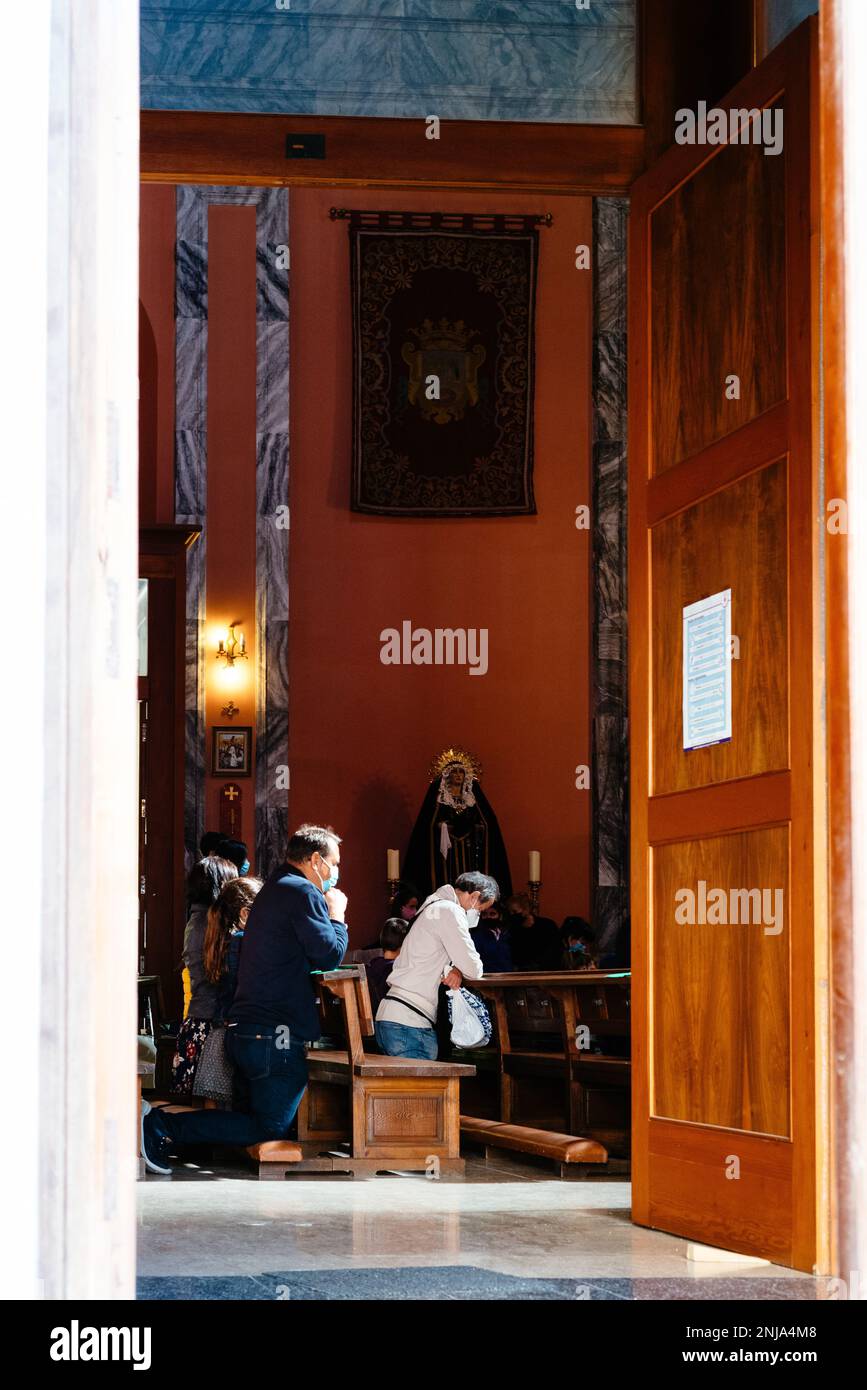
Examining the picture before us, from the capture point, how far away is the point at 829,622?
2.87 m

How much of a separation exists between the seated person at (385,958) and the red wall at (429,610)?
2824mm

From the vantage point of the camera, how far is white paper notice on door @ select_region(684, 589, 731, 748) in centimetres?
Answer: 456

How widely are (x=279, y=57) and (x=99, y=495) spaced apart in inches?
122

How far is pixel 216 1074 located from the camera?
6.71m

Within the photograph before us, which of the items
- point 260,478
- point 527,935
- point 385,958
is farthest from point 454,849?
point 260,478

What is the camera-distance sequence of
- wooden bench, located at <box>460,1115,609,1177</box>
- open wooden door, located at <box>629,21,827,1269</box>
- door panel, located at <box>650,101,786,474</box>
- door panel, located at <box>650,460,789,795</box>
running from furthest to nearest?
wooden bench, located at <box>460,1115,609,1177</box> < door panel, located at <box>650,101,786,474</box> < door panel, located at <box>650,460,789,795</box> < open wooden door, located at <box>629,21,827,1269</box>

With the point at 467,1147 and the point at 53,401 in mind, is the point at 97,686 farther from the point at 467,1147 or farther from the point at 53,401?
the point at 467,1147

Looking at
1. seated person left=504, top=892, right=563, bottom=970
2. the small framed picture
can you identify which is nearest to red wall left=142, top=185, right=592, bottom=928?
the small framed picture

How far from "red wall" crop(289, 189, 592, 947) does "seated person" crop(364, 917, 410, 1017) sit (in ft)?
9.27

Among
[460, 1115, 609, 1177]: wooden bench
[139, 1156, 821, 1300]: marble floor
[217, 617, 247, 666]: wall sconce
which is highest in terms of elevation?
[217, 617, 247, 666]: wall sconce

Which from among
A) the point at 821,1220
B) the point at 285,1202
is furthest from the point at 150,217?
the point at 821,1220

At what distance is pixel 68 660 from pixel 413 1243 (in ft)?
8.73

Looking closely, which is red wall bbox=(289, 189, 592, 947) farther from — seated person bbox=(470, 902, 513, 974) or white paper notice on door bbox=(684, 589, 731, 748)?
white paper notice on door bbox=(684, 589, 731, 748)

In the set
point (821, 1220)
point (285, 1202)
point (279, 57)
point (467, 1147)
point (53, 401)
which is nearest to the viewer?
point (53, 401)
